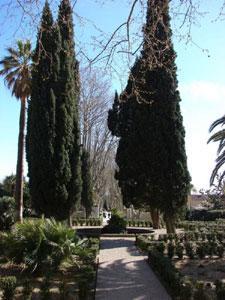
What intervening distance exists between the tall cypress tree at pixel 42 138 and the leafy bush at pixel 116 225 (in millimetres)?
2893

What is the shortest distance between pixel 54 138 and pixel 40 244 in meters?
13.2

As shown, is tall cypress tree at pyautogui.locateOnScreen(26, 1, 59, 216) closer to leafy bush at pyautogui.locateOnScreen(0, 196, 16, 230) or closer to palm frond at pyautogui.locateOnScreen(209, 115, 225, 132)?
leafy bush at pyautogui.locateOnScreen(0, 196, 16, 230)

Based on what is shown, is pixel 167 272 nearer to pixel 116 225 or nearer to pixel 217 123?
pixel 217 123

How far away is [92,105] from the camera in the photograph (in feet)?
138

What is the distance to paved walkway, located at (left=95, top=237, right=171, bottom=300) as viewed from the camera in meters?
10.6

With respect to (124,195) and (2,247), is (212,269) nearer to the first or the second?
(2,247)

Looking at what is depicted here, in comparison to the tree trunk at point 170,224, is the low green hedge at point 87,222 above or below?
above

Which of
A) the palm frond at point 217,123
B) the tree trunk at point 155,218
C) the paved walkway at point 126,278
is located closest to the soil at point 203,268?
the paved walkway at point 126,278

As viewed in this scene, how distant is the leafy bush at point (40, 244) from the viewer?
12820 mm

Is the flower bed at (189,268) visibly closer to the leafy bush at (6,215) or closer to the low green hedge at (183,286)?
the low green hedge at (183,286)

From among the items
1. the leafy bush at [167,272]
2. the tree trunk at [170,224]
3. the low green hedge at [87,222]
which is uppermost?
the low green hedge at [87,222]

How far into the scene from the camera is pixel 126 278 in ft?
41.8

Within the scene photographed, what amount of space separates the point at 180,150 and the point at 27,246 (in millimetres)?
13726

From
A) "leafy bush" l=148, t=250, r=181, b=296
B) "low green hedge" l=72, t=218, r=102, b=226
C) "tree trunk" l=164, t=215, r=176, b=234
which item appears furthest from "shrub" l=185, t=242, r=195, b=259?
"low green hedge" l=72, t=218, r=102, b=226
